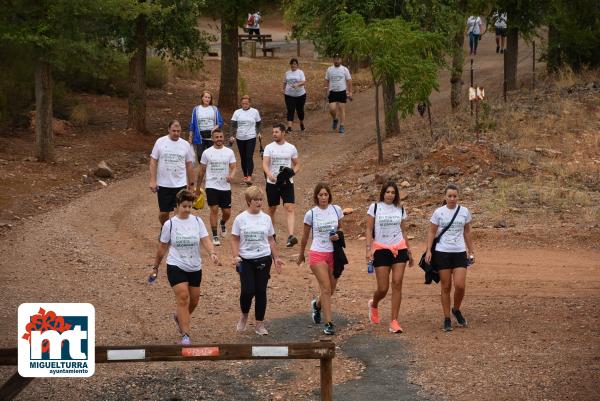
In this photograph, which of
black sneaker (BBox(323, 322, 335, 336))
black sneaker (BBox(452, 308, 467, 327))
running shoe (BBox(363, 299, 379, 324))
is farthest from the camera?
running shoe (BBox(363, 299, 379, 324))

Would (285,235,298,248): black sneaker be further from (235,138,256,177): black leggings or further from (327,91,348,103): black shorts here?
(327,91,348,103): black shorts

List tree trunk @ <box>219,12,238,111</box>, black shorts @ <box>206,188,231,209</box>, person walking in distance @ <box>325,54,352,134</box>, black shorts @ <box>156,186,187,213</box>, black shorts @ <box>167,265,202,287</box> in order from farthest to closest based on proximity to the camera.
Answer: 1. tree trunk @ <box>219,12,238,111</box>
2. person walking in distance @ <box>325,54,352,134</box>
3. black shorts @ <box>206,188,231,209</box>
4. black shorts @ <box>156,186,187,213</box>
5. black shorts @ <box>167,265,202,287</box>

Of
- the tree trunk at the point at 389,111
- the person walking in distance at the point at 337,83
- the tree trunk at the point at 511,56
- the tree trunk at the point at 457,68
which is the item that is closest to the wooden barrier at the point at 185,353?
the tree trunk at the point at 389,111

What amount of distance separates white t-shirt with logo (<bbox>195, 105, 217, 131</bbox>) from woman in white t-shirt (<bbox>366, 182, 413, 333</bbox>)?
23.3 ft

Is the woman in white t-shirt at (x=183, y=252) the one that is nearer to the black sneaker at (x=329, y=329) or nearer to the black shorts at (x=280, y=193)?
the black sneaker at (x=329, y=329)

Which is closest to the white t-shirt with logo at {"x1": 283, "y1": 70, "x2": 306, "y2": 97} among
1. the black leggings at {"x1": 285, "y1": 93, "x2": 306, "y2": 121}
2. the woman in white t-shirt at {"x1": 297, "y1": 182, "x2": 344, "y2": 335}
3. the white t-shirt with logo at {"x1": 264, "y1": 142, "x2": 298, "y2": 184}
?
the black leggings at {"x1": 285, "y1": 93, "x2": 306, "y2": 121}

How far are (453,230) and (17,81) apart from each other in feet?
55.5

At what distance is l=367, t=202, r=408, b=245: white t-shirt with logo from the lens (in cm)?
1285

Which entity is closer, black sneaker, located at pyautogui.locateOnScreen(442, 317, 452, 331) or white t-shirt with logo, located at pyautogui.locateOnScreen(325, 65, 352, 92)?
black sneaker, located at pyautogui.locateOnScreen(442, 317, 452, 331)

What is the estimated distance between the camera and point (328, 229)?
12938 mm

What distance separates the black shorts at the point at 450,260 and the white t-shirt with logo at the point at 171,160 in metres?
4.75

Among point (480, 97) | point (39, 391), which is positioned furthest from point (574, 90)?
point (39, 391)

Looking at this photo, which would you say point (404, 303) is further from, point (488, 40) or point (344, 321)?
point (488, 40)

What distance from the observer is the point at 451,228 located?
12953mm
